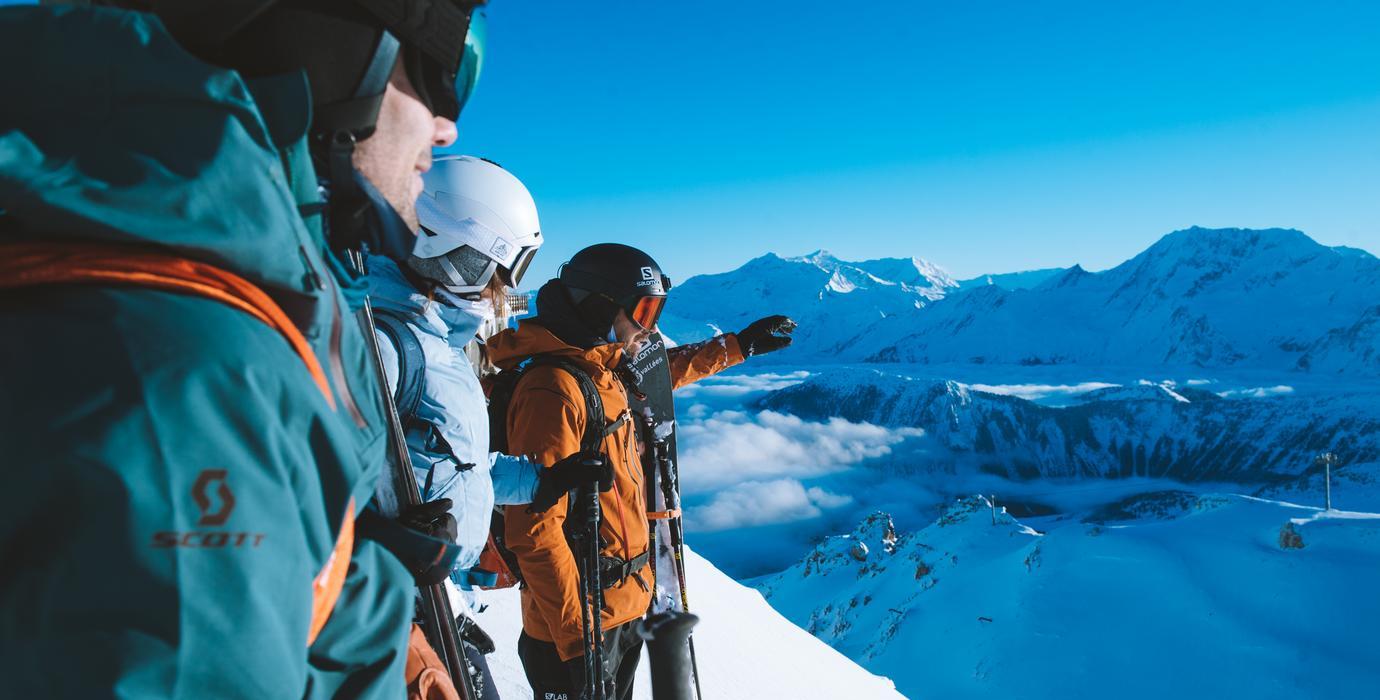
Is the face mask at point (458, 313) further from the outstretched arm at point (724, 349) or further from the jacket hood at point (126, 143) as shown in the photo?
the outstretched arm at point (724, 349)

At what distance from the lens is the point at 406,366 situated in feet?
8.94

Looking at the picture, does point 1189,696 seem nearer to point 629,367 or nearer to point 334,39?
point 629,367

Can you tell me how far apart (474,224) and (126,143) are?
11.3 feet

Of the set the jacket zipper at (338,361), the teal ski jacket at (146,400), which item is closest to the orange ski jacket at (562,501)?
the jacket zipper at (338,361)

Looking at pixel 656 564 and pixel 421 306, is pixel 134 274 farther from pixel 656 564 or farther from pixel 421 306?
pixel 656 564

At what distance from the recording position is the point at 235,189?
80 centimetres

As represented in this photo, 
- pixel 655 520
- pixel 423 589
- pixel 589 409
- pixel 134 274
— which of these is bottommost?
pixel 655 520

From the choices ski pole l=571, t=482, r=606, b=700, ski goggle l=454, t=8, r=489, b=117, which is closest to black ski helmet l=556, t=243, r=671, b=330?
ski pole l=571, t=482, r=606, b=700

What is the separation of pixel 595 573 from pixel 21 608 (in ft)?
11.1

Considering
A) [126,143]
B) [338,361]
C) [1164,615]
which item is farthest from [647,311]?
[1164,615]

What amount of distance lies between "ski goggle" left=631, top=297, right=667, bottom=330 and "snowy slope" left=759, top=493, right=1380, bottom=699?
4651 centimetres

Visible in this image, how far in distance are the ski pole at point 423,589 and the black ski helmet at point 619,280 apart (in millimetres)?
2579

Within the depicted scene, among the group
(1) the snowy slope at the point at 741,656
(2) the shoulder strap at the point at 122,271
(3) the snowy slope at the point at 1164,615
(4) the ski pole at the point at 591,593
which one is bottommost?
(3) the snowy slope at the point at 1164,615

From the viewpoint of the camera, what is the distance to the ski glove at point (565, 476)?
357cm
